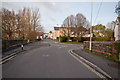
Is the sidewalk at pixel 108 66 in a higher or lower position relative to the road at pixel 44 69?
higher

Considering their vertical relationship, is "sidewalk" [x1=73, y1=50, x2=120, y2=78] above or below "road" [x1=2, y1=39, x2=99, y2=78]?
above

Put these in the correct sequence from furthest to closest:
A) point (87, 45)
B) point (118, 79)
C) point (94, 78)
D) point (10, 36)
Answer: point (10, 36), point (87, 45), point (94, 78), point (118, 79)

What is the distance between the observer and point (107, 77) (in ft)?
12.9

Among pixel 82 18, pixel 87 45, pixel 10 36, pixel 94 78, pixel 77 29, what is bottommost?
pixel 94 78

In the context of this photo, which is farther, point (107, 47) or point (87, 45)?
point (87, 45)

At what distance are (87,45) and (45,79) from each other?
33.5 ft

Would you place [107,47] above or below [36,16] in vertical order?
below

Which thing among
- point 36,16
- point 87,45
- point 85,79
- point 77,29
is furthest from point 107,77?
point 36,16

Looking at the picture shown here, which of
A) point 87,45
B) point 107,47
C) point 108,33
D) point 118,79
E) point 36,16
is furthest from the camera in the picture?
point 36,16

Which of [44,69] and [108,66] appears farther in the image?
[108,66]

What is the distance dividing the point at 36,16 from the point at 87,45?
89.6ft

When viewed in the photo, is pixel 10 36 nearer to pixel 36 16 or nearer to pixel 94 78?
pixel 94 78

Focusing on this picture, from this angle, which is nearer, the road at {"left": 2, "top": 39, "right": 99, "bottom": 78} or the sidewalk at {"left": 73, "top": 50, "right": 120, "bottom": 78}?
the road at {"left": 2, "top": 39, "right": 99, "bottom": 78}

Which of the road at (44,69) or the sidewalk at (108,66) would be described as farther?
the sidewalk at (108,66)
